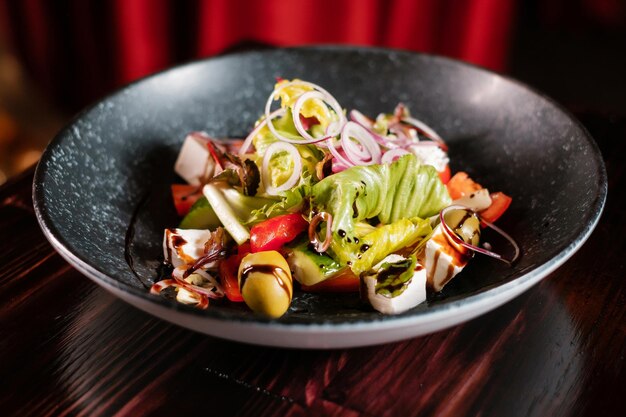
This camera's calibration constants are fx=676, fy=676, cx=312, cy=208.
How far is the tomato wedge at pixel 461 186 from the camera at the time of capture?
1556 millimetres

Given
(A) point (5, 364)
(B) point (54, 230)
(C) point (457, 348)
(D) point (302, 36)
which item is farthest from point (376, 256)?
(D) point (302, 36)

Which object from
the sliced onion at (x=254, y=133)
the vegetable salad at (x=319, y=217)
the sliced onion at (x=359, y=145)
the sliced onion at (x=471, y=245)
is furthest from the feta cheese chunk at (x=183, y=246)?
the sliced onion at (x=471, y=245)

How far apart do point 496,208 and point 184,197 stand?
2.31 ft

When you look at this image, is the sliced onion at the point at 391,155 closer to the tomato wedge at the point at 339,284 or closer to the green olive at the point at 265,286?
the tomato wedge at the point at 339,284

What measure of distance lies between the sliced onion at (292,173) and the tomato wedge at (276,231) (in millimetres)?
81

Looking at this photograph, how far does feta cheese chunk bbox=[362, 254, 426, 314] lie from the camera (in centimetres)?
117

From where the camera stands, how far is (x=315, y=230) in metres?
1.27

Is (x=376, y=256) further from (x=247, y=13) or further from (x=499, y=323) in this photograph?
(x=247, y=13)

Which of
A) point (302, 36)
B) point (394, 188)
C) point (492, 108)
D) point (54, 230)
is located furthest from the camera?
point (302, 36)

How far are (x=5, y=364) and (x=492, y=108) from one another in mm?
1276

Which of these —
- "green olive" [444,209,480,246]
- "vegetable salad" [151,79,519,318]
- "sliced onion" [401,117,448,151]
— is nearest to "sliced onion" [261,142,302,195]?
"vegetable salad" [151,79,519,318]

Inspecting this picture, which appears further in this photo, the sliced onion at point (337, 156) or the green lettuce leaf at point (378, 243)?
the sliced onion at point (337, 156)

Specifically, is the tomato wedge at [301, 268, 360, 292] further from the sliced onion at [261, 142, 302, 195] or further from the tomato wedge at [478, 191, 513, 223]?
the tomato wedge at [478, 191, 513, 223]

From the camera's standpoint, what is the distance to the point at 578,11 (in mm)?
4234
